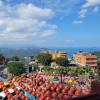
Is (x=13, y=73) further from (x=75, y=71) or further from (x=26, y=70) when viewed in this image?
(x=75, y=71)

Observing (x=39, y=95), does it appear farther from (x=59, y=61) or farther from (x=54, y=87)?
(x=59, y=61)

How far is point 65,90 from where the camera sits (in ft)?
106

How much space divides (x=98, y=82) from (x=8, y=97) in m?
27.9

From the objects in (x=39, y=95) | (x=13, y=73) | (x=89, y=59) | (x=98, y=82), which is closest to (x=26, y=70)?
(x=13, y=73)

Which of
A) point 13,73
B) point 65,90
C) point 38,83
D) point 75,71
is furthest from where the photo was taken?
point 13,73

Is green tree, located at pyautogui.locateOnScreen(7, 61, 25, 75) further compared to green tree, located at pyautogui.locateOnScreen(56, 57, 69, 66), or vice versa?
green tree, located at pyautogui.locateOnScreen(56, 57, 69, 66)

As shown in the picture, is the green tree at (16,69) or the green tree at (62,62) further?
the green tree at (62,62)

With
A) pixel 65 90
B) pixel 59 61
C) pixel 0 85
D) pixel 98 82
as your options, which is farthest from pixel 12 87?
pixel 59 61

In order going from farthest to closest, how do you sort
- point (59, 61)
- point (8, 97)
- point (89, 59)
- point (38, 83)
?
point (89, 59) < point (59, 61) < point (38, 83) < point (8, 97)

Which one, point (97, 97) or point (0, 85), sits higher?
point (97, 97)

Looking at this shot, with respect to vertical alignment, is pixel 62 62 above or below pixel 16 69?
above

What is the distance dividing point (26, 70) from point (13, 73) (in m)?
4.78

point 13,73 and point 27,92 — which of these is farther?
point 13,73

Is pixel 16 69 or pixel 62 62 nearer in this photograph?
pixel 16 69
